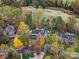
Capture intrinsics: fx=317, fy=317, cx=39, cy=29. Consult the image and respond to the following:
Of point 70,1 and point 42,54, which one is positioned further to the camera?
point 70,1

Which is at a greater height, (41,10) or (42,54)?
(41,10)

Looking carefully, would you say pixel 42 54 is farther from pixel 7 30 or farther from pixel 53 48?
pixel 7 30

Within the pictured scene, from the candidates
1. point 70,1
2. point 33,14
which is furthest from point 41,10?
point 70,1

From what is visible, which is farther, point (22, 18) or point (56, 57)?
point (22, 18)

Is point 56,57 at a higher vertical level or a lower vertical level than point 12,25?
lower

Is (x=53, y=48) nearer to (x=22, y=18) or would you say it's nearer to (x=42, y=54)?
(x=42, y=54)

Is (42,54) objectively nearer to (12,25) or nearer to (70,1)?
(12,25)

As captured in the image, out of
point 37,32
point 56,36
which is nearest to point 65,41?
point 56,36

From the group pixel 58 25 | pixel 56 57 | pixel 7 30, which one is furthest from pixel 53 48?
pixel 7 30
